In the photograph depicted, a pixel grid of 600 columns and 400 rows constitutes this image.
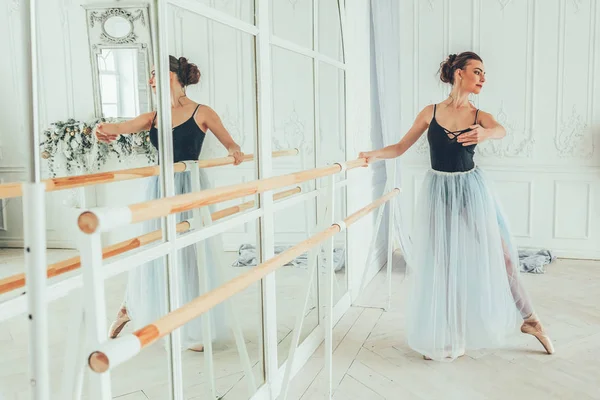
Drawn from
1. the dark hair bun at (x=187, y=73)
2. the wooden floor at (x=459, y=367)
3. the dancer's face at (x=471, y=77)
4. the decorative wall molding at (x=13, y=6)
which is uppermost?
the dancer's face at (x=471, y=77)

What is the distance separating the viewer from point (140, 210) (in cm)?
107

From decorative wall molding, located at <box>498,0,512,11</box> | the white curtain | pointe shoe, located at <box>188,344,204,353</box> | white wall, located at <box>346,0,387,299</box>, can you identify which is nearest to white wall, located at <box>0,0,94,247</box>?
pointe shoe, located at <box>188,344,204,353</box>

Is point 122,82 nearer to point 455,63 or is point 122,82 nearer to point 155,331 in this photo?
point 155,331

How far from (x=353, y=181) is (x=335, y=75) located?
69 cm

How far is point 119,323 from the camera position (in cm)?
152

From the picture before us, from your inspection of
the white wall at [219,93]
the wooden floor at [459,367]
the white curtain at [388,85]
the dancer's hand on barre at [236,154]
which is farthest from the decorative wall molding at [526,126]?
the dancer's hand on barre at [236,154]

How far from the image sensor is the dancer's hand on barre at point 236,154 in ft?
6.92

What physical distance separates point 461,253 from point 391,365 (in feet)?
1.99

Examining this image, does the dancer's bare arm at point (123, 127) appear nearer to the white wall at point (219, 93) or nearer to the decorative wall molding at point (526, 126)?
the white wall at point (219, 93)

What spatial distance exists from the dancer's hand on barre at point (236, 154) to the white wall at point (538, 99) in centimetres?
345

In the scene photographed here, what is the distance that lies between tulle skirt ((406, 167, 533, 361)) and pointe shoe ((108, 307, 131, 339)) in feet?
5.61

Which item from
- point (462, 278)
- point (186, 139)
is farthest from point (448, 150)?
point (186, 139)

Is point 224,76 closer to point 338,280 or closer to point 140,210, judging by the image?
point 140,210

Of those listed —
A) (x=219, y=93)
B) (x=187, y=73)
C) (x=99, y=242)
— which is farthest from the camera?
(x=219, y=93)
